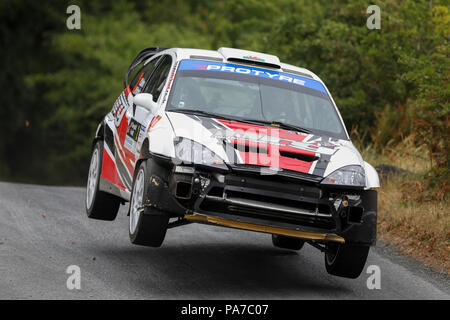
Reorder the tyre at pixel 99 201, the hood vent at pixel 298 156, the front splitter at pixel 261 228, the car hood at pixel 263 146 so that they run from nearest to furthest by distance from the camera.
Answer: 1. the front splitter at pixel 261 228
2. the car hood at pixel 263 146
3. the hood vent at pixel 298 156
4. the tyre at pixel 99 201

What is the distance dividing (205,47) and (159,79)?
2481 cm

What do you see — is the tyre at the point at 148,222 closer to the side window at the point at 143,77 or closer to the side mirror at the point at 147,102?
the side mirror at the point at 147,102

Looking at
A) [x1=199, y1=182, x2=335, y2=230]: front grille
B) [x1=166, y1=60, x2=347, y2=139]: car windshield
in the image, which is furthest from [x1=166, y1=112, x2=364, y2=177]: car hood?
[x1=166, y1=60, x2=347, y2=139]: car windshield

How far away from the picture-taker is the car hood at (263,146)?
7090mm

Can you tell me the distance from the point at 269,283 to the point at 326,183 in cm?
136

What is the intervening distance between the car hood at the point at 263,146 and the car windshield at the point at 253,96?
13.6 inches

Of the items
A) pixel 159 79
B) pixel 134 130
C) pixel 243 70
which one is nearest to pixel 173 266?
pixel 134 130

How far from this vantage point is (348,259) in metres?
7.64

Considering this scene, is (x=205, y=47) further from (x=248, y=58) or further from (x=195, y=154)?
(x=195, y=154)

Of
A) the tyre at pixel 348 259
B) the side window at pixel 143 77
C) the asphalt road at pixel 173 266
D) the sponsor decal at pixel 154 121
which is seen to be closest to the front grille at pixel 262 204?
the tyre at pixel 348 259

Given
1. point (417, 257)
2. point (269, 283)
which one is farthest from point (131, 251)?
point (417, 257)

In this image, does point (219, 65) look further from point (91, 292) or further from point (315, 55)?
point (315, 55)

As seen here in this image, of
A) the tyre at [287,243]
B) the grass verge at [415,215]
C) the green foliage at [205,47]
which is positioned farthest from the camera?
the green foliage at [205,47]

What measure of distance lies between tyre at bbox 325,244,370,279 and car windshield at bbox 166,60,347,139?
3.94 feet
